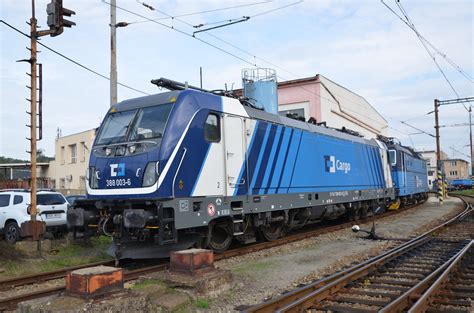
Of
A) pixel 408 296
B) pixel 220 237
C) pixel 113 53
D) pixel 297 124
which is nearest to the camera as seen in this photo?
pixel 408 296

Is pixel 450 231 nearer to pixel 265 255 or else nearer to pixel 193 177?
pixel 265 255

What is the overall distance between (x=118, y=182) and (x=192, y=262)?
2.67 meters

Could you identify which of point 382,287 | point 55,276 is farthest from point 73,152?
point 382,287

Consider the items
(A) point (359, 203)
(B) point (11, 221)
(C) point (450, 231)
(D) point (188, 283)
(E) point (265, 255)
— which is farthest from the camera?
(A) point (359, 203)

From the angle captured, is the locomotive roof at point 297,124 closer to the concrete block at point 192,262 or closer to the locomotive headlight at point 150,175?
the locomotive headlight at point 150,175

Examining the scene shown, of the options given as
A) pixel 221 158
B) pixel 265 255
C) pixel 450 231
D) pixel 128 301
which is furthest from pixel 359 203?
pixel 128 301

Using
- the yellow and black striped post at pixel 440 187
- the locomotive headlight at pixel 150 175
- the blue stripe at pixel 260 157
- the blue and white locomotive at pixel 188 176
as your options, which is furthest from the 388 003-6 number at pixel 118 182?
the yellow and black striped post at pixel 440 187

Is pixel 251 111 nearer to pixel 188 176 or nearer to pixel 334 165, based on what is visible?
pixel 188 176

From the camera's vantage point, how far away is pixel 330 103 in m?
32.4

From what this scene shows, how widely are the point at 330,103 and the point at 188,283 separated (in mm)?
27521

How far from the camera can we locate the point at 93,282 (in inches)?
205

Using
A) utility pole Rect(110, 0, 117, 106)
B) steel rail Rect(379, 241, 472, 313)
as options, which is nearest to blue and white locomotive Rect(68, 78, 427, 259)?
utility pole Rect(110, 0, 117, 106)

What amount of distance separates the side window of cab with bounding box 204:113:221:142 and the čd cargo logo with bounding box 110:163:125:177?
1.70 metres

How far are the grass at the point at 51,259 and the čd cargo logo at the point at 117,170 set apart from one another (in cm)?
215
